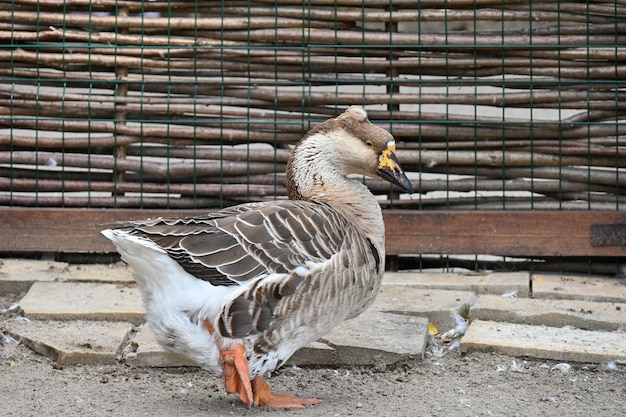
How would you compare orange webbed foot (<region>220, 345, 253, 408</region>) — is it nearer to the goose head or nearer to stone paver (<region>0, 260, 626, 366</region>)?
stone paver (<region>0, 260, 626, 366</region>)

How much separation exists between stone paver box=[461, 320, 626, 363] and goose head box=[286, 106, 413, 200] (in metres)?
0.99

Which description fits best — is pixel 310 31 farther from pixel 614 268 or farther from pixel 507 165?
pixel 614 268

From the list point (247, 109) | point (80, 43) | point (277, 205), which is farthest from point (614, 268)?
point (80, 43)

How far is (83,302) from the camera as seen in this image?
18.0ft

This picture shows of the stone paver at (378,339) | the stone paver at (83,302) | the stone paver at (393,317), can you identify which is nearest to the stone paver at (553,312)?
the stone paver at (393,317)

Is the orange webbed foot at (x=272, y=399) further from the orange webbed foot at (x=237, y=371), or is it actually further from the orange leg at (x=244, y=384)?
the orange webbed foot at (x=237, y=371)

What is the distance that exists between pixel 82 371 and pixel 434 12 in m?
3.26

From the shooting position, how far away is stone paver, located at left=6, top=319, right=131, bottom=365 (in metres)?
4.73

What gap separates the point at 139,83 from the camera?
620 centimetres

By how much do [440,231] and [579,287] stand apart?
951mm

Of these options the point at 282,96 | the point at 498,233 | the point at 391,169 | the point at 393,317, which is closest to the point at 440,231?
the point at 498,233

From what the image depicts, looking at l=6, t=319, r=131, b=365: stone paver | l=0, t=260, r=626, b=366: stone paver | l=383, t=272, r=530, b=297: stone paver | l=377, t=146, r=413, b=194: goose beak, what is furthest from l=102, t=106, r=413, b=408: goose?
l=383, t=272, r=530, b=297: stone paver

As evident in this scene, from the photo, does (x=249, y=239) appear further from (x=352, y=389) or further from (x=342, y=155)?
(x=352, y=389)

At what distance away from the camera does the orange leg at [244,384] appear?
3.84 meters
